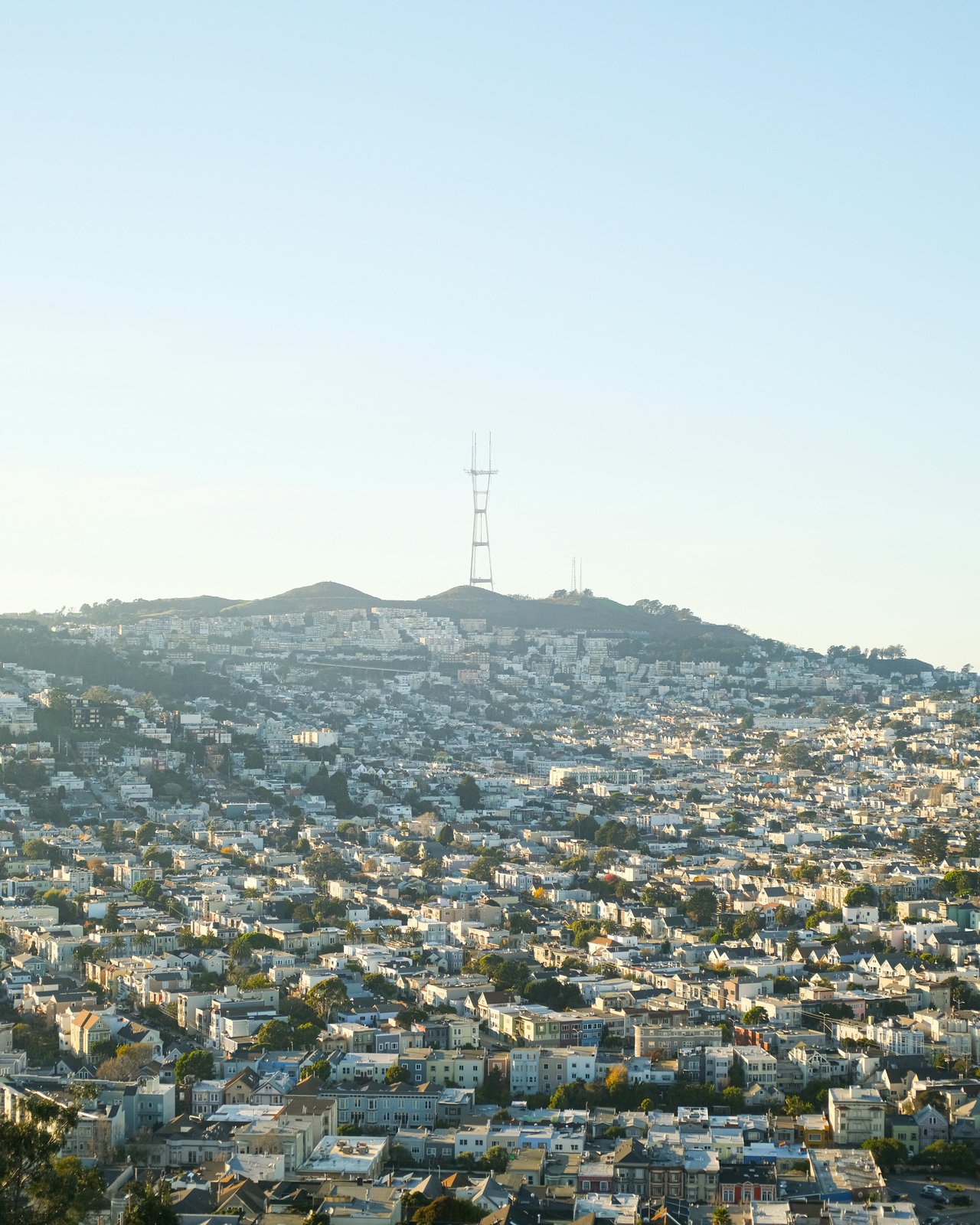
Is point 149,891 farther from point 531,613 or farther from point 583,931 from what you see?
point 531,613

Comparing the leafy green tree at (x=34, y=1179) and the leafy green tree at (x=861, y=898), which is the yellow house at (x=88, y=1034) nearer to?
the leafy green tree at (x=34, y=1179)

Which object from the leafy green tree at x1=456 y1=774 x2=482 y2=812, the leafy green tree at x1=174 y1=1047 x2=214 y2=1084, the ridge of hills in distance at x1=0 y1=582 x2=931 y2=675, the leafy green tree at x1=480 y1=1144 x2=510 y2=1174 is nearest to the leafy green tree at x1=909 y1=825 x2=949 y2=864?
the leafy green tree at x1=456 y1=774 x2=482 y2=812

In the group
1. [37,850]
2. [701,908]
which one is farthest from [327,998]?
[37,850]

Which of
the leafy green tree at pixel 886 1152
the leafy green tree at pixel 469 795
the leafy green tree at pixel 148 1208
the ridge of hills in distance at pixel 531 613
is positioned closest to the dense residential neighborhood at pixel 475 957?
the leafy green tree at pixel 886 1152

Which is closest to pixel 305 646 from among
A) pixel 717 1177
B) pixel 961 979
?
pixel 961 979

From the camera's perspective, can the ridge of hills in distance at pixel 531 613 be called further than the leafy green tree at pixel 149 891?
Yes

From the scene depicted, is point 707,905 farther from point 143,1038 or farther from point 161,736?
point 161,736

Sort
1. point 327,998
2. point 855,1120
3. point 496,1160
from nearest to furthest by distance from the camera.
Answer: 1. point 496,1160
2. point 855,1120
3. point 327,998
